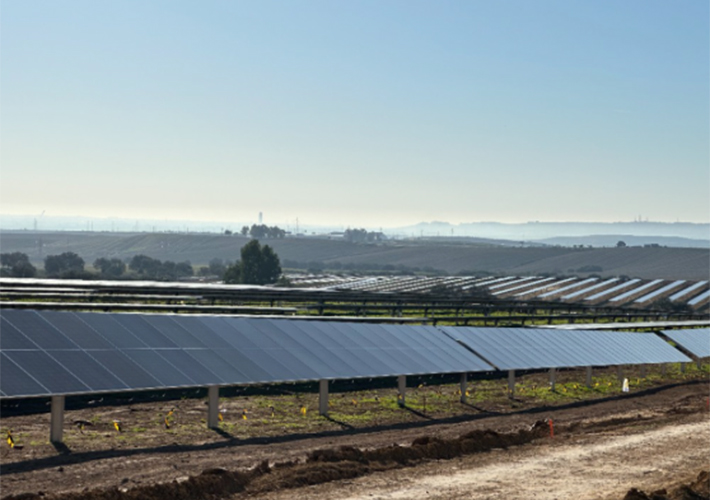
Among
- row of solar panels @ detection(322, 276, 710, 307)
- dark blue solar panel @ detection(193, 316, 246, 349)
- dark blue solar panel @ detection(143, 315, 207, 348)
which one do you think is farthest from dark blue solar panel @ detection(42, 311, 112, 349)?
row of solar panels @ detection(322, 276, 710, 307)

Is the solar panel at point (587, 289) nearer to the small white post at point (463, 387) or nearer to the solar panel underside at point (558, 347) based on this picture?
the solar panel underside at point (558, 347)

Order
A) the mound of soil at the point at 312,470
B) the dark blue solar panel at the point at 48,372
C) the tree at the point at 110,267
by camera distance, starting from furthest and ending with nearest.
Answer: the tree at the point at 110,267 → the dark blue solar panel at the point at 48,372 → the mound of soil at the point at 312,470

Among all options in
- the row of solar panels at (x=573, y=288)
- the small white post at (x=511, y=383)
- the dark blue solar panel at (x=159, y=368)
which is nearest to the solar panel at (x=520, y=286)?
the row of solar panels at (x=573, y=288)

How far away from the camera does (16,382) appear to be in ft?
82.5

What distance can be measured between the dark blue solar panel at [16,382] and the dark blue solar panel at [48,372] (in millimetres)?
178

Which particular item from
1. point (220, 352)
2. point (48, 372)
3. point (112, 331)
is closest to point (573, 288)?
point (220, 352)

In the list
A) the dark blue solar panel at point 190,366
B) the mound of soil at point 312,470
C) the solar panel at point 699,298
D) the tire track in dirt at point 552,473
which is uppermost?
the dark blue solar panel at point 190,366

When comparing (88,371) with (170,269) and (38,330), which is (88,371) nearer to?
(38,330)

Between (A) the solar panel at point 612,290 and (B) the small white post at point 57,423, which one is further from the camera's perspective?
(A) the solar panel at point 612,290

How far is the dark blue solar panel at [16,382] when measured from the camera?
24.8 m

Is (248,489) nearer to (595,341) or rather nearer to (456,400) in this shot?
(456,400)

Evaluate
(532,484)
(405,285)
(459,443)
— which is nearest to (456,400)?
(459,443)

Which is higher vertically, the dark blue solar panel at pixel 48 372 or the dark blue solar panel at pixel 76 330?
the dark blue solar panel at pixel 76 330

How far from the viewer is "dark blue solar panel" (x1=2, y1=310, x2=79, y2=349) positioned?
91.0 feet
